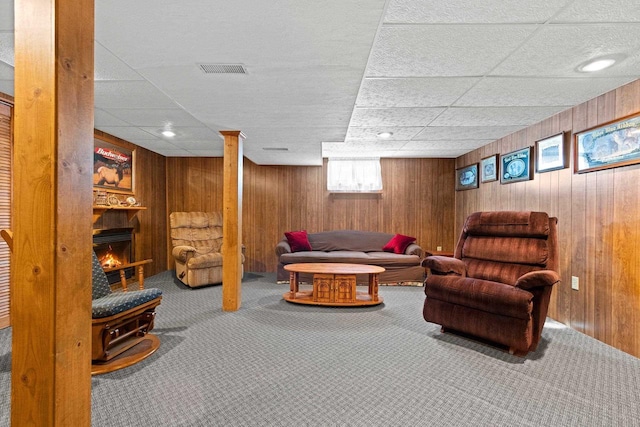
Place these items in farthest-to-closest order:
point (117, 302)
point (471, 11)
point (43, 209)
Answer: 1. point (117, 302)
2. point (471, 11)
3. point (43, 209)

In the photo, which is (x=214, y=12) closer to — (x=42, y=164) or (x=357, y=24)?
(x=357, y=24)

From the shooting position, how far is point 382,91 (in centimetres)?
288

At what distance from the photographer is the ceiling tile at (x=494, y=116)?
334cm

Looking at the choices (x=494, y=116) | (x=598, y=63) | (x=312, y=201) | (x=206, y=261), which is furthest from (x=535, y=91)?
(x=206, y=261)

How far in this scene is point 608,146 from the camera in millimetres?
2826

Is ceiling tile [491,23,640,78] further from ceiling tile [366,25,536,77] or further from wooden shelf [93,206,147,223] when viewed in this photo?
wooden shelf [93,206,147,223]

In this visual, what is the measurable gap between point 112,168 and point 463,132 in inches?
196

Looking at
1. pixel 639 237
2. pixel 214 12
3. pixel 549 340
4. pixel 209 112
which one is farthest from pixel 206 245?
pixel 639 237

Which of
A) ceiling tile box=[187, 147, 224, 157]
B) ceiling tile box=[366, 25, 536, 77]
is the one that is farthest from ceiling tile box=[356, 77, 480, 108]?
ceiling tile box=[187, 147, 224, 157]

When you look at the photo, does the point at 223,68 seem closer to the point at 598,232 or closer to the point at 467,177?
the point at 598,232

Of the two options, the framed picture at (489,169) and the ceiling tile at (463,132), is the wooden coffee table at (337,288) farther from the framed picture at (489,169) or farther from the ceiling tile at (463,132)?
the framed picture at (489,169)

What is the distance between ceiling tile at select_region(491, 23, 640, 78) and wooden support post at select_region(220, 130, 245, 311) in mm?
2683

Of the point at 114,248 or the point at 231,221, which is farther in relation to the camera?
the point at 114,248

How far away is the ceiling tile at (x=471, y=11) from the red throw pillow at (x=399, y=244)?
4.19 metres
